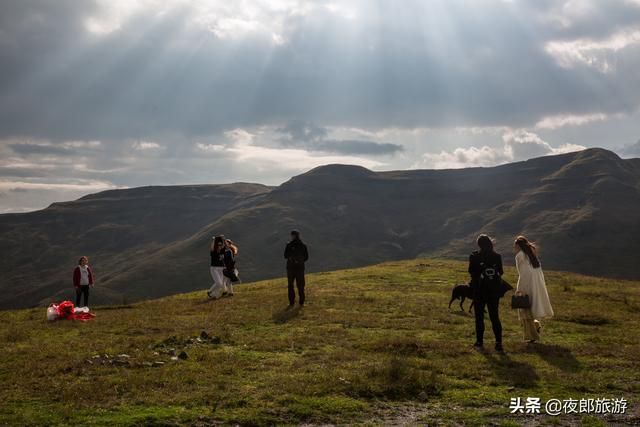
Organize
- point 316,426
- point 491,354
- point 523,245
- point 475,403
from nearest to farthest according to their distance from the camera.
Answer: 1. point 316,426
2. point 475,403
3. point 491,354
4. point 523,245

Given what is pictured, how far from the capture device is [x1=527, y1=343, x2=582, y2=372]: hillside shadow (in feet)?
46.4

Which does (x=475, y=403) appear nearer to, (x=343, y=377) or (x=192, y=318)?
(x=343, y=377)

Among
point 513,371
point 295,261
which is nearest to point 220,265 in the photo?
point 295,261

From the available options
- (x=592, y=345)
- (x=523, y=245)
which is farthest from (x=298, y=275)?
(x=592, y=345)

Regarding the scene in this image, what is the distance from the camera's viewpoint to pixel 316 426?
31.1 feet

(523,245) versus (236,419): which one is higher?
(523,245)

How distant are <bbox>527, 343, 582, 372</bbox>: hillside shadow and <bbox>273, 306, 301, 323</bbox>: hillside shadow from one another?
364 inches

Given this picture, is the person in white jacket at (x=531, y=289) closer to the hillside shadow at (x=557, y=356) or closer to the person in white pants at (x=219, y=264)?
the hillside shadow at (x=557, y=356)

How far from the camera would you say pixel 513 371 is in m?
13.4

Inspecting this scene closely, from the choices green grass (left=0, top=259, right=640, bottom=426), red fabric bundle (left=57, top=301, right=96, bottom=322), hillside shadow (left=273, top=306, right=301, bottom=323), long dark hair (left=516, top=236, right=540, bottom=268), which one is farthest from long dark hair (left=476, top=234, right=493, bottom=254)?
red fabric bundle (left=57, top=301, right=96, bottom=322)

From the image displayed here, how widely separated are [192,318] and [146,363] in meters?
8.78

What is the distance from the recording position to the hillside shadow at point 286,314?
21.4m

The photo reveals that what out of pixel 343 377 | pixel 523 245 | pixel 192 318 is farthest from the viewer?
pixel 192 318

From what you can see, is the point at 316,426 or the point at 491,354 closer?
the point at 316,426
